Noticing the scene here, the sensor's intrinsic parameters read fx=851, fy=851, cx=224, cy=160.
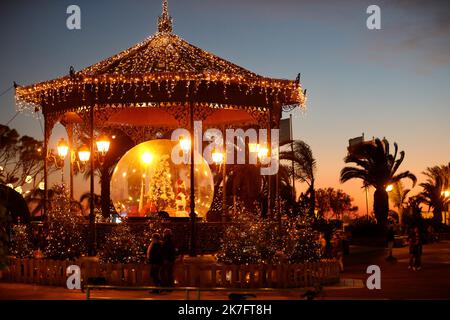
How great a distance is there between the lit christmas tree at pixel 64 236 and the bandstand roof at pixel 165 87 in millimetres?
3210

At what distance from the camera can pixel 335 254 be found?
1033 inches

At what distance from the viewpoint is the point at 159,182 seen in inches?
1113

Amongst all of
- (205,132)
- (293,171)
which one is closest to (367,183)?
(293,171)

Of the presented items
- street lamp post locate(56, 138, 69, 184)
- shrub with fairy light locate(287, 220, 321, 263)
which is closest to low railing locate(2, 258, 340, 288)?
shrub with fairy light locate(287, 220, 321, 263)

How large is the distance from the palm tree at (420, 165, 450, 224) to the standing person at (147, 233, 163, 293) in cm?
5858

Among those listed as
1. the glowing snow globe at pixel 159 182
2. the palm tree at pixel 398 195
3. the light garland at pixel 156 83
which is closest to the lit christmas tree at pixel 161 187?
the glowing snow globe at pixel 159 182

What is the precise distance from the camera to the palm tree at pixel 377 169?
53469mm

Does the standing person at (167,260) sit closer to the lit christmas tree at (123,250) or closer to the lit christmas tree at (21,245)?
the lit christmas tree at (123,250)

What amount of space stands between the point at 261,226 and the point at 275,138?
439cm

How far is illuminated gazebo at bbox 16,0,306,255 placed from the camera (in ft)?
77.2

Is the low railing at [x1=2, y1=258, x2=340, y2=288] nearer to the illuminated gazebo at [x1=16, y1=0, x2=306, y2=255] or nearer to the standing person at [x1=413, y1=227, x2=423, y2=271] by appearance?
the illuminated gazebo at [x1=16, y1=0, x2=306, y2=255]

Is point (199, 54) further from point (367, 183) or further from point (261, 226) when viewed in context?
point (367, 183)

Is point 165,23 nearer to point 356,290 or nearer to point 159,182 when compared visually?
point 159,182

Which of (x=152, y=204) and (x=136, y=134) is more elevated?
(x=136, y=134)
